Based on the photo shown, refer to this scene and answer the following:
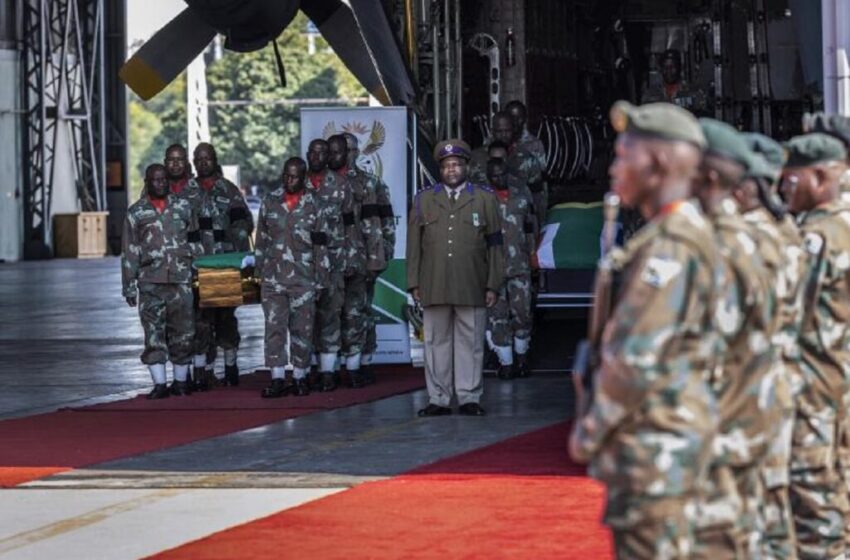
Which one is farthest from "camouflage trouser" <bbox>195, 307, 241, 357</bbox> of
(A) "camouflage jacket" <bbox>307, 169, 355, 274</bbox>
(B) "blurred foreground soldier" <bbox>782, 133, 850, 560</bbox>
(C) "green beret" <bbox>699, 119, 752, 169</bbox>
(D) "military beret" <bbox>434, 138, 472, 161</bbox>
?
(C) "green beret" <bbox>699, 119, 752, 169</bbox>

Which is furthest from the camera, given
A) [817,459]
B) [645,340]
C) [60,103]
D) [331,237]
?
[60,103]

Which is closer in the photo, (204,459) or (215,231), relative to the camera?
(204,459)

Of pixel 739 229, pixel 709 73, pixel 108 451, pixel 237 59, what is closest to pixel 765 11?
pixel 709 73

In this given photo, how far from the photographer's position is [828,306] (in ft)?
23.2

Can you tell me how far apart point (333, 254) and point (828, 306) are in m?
9.42

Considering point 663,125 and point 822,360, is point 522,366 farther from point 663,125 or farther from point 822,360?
point 663,125

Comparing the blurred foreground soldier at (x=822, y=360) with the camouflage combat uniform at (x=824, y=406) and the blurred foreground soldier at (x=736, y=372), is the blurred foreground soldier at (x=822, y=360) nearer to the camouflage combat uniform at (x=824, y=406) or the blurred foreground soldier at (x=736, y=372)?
the camouflage combat uniform at (x=824, y=406)

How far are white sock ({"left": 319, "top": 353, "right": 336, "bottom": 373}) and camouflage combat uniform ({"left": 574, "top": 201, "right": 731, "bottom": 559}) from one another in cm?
1147

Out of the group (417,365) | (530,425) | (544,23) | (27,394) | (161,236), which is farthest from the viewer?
(544,23)

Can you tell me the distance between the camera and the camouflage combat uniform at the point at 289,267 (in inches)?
623

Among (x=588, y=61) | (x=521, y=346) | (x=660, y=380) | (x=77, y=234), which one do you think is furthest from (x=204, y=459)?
(x=77, y=234)

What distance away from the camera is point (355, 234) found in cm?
1647

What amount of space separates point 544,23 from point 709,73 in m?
2.31

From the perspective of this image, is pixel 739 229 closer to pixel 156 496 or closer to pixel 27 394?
pixel 156 496
